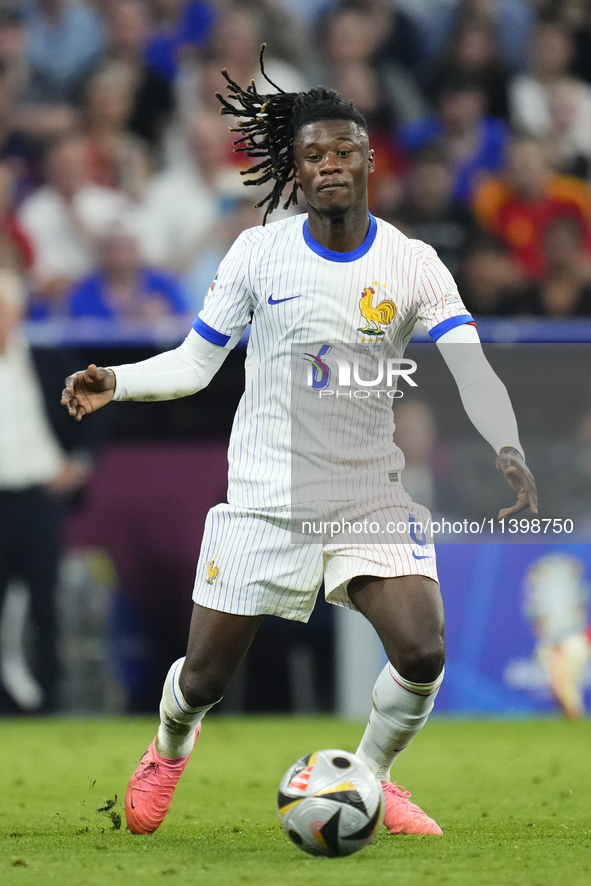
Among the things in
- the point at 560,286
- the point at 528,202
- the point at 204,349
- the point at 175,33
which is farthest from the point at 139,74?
the point at 204,349

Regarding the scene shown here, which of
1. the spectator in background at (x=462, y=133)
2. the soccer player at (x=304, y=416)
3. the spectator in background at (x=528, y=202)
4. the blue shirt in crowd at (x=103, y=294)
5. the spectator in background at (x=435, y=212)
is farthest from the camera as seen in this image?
the spectator in background at (x=462, y=133)

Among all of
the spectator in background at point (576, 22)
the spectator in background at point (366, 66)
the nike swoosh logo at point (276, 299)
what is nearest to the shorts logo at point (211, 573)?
the nike swoosh logo at point (276, 299)

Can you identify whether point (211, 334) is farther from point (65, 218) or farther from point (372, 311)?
point (65, 218)

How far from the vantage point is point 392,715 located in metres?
4.33

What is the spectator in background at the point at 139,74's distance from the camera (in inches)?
430

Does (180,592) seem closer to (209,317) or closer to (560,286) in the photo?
(560,286)

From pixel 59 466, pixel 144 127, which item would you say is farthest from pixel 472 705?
pixel 144 127

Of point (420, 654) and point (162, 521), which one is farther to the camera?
point (162, 521)

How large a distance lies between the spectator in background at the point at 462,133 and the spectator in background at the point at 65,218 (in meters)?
2.51

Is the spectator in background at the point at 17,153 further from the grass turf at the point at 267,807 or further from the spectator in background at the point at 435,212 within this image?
the grass turf at the point at 267,807

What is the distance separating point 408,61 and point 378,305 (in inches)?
302

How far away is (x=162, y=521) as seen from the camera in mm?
8789

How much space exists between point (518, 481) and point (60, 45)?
330 inches

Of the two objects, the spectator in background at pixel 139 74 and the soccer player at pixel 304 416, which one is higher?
the spectator in background at pixel 139 74
